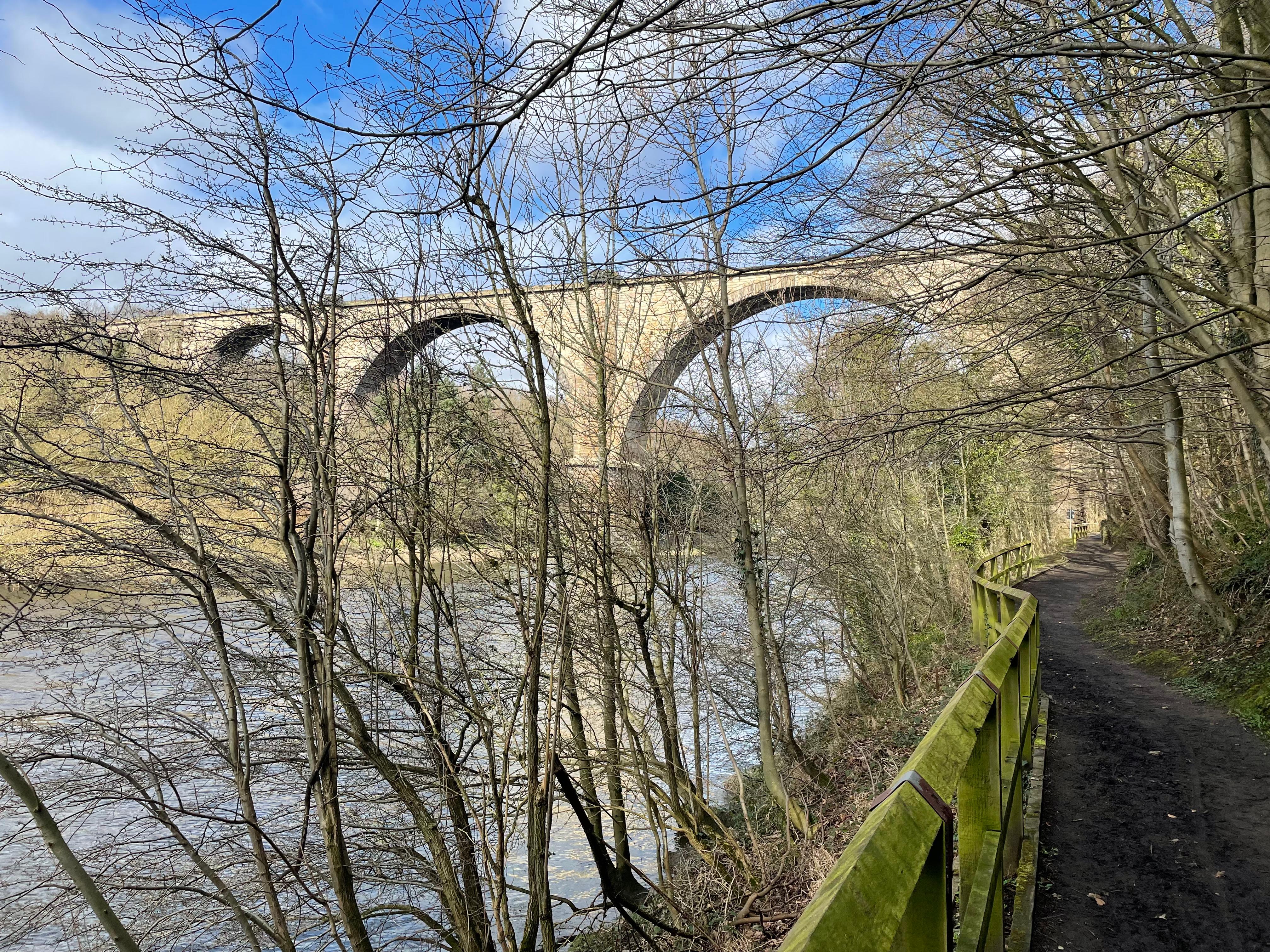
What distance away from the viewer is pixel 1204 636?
10852 mm

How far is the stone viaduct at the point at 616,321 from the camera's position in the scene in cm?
658

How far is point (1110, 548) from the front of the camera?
94.8 feet

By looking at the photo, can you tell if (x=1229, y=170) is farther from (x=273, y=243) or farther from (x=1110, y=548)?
(x=1110, y=548)

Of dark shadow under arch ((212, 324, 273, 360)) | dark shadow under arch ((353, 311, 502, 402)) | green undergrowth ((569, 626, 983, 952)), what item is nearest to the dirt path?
green undergrowth ((569, 626, 983, 952))

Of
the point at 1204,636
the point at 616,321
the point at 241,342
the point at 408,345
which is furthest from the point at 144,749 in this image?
the point at 1204,636

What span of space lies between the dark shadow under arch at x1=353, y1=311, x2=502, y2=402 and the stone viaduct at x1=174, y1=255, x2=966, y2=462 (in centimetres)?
1

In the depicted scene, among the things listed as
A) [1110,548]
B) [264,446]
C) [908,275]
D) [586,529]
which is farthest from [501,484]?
[1110,548]

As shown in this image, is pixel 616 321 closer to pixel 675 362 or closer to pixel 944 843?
pixel 675 362

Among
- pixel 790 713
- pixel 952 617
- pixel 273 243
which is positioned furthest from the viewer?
pixel 952 617

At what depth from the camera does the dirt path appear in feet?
11.4

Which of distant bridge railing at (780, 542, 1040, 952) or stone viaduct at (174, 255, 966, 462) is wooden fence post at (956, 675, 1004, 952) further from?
stone viaduct at (174, 255, 966, 462)

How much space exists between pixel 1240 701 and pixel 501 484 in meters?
7.25

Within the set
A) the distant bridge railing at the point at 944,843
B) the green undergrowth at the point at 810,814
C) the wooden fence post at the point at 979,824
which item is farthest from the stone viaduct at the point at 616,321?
the green undergrowth at the point at 810,814

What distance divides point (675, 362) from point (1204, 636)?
7583mm
